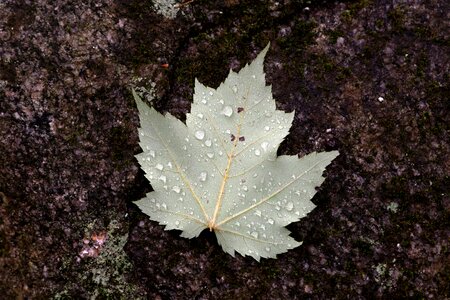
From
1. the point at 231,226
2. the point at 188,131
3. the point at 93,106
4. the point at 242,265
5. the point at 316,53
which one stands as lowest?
the point at 242,265

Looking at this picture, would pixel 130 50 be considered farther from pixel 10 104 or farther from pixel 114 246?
pixel 114 246

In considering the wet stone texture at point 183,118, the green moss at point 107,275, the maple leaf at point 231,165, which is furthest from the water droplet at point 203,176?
the green moss at point 107,275

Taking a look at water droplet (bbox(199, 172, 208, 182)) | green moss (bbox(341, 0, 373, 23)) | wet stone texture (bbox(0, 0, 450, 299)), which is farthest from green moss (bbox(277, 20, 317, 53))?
water droplet (bbox(199, 172, 208, 182))

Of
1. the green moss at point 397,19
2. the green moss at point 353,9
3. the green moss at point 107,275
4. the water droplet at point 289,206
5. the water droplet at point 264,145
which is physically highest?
the green moss at point 353,9

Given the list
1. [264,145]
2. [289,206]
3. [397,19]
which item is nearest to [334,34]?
[397,19]

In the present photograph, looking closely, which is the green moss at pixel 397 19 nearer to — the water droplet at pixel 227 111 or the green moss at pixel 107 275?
the water droplet at pixel 227 111

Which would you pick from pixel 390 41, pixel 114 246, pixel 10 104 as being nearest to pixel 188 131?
→ pixel 114 246
